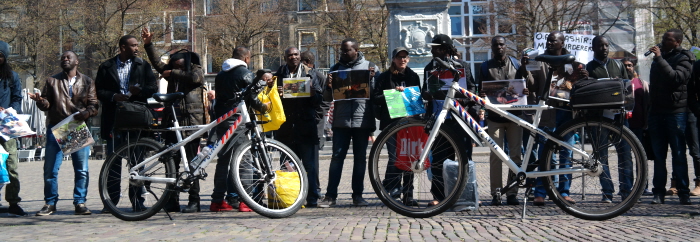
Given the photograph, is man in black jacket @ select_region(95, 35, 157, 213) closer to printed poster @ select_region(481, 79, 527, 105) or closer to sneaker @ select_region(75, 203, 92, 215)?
sneaker @ select_region(75, 203, 92, 215)

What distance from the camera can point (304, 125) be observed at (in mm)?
9258

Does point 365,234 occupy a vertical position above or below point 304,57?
below

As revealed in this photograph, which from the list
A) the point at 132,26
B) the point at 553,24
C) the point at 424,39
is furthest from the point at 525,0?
the point at 424,39

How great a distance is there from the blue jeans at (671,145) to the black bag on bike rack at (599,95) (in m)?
2.56

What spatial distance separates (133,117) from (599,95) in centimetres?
423

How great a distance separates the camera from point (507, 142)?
29.3 feet

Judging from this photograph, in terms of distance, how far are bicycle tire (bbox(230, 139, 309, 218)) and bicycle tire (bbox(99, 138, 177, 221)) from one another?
0.71m

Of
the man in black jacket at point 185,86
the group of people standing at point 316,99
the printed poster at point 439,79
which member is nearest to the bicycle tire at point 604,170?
the printed poster at point 439,79

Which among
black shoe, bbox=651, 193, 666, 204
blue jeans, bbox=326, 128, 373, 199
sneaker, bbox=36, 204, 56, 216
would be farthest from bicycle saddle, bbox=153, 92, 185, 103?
black shoe, bbox=651, 193, 666, 204

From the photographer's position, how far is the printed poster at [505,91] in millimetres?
8109

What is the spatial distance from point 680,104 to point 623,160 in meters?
2.70

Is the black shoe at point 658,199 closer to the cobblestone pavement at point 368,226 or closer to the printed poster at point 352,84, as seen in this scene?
the cobblestone pavement at point 368,226

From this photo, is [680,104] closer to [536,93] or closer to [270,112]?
[536,93]

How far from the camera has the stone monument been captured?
13992mm
